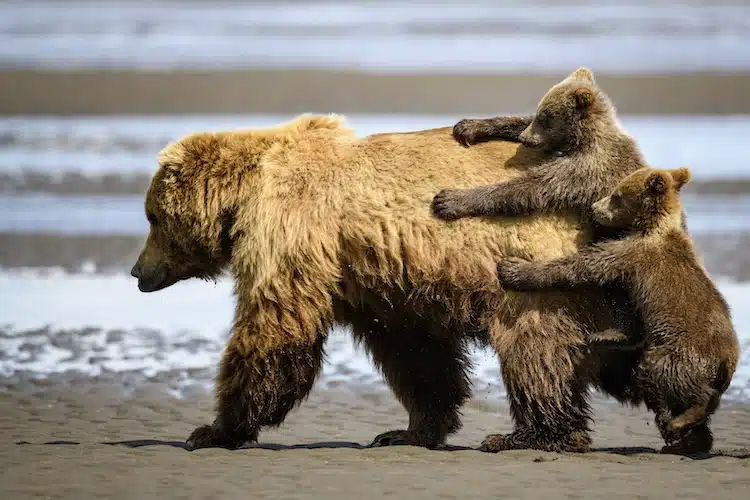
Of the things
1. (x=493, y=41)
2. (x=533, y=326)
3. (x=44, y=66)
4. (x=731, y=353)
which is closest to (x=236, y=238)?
(x=533, y=326)

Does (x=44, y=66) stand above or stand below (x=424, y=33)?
below

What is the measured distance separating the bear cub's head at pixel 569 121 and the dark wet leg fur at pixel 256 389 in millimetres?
1513

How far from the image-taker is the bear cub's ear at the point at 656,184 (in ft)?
22.9

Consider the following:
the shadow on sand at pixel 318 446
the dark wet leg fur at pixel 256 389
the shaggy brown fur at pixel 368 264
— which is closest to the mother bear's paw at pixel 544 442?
the shaggy brown fur at pixel 368 264

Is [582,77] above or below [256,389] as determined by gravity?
above

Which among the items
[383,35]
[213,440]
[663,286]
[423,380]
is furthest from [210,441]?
[383,35]

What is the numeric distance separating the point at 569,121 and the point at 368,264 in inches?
48.7

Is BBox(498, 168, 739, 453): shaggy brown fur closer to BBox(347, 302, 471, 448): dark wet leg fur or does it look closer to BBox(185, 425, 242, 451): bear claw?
BBox(347, 302, 471, 448): dark wet leg fur

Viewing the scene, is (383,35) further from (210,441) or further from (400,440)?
(210,441)

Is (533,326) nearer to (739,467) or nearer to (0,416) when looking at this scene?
(739,467)

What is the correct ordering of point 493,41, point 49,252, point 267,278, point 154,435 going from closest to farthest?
point 267,278 → point 154,435 → point 49,252 → point 493,41

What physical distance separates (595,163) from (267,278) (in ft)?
5.70

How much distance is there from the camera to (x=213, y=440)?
7.58 m

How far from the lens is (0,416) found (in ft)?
28.7
